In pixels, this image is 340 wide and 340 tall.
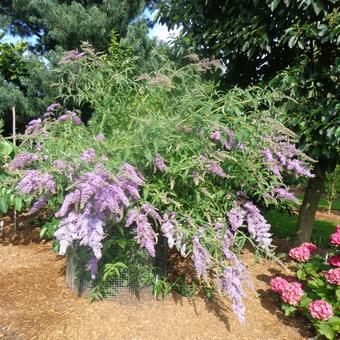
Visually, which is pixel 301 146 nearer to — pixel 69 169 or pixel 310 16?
pixel 310 16

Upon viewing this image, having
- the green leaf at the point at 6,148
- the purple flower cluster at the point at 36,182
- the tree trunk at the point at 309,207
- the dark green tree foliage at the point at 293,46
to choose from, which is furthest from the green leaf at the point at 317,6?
the green leaf at the point at 6,148

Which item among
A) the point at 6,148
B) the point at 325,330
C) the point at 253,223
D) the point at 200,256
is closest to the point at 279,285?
the point at 325,330

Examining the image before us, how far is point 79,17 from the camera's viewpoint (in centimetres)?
636

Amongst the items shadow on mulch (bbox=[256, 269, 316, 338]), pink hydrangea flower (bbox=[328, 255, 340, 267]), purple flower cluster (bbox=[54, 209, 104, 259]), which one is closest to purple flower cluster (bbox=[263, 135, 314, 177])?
pink hydrangea flower (bbox=[328, 255, 340, 267])

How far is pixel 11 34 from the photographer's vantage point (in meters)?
8.12

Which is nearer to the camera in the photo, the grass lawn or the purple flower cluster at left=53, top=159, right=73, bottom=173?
the purple flower cluster at left=53, top=159, right=73, bottom=173

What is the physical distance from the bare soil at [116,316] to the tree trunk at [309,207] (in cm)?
137

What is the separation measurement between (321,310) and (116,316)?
144 centimetres

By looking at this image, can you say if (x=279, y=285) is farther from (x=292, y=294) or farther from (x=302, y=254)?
(x=302, y=254)

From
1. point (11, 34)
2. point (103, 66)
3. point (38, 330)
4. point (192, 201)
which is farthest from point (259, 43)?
point (11, 34)

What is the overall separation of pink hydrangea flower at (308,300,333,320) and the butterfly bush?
0.25m

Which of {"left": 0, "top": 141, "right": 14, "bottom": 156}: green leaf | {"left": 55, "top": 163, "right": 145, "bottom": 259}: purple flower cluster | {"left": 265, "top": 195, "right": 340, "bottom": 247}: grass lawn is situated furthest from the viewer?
{"left": 265, "top": 195, "right": 340, "bottom": 247}: grass lawn

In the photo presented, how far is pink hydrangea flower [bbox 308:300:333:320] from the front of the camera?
2.83 m

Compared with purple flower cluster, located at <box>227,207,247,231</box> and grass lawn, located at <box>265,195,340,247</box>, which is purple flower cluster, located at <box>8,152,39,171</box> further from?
grass lawn, located at <box>265,195,340,247</box>
